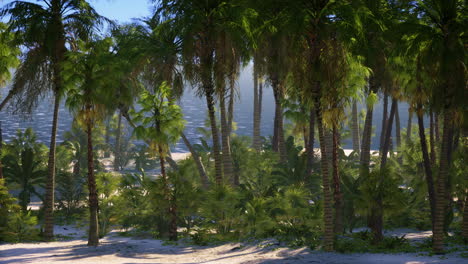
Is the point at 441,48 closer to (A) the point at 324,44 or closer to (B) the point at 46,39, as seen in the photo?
(A) the point at 324,44

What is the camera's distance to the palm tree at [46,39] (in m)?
18.0

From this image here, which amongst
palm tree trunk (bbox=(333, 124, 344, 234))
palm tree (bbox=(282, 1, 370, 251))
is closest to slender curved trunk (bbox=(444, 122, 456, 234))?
palm tree trunk (bbox=(333, 124, 344, 234))

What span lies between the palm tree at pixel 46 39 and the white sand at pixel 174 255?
2850 millimetres

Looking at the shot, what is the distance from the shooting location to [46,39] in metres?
17.9

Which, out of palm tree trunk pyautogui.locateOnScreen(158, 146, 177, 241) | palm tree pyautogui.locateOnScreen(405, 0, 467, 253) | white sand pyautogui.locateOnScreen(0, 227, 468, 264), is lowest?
white sand pyautogui.locateOnScreen(0, 227, 468, 264)

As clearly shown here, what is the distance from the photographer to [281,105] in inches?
998

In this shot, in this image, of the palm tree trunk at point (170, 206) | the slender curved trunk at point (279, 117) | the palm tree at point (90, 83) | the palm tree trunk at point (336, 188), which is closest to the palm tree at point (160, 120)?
the palm tree trunk at point (170, 206)

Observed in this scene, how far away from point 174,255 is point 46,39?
8666 millimetres

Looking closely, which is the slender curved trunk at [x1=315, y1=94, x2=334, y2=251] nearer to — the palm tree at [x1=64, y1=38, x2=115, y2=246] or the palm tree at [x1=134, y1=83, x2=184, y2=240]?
the palm tree at [x1=134, y1=83, x2=184, y2=240]

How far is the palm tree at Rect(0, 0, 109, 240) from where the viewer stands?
707 inches

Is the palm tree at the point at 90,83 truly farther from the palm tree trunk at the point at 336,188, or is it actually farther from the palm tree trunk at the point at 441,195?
the palm tree trunk at the point at 441,195

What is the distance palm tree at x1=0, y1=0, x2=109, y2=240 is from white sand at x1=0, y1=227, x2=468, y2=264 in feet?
9.35

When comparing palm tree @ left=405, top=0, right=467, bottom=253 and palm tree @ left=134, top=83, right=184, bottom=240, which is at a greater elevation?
palm tree @ left=405, top=0, right=467, bottom=253

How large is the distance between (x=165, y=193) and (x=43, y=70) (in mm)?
6387
